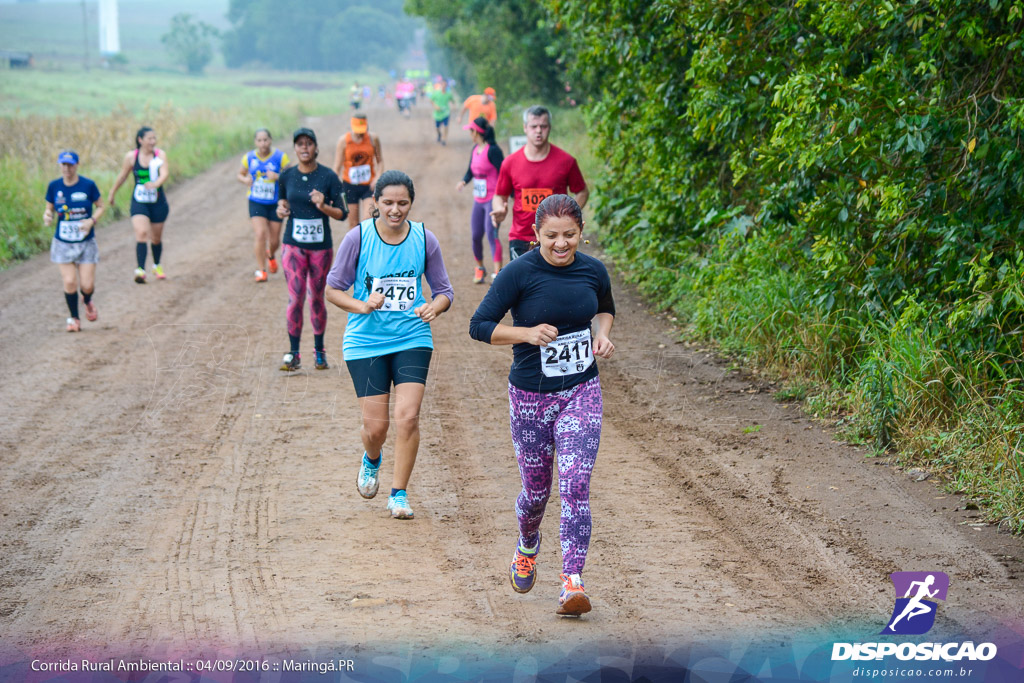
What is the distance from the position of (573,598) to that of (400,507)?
6.09 ft

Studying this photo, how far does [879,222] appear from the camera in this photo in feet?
26.4

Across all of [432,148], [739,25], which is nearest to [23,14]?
[432,148]

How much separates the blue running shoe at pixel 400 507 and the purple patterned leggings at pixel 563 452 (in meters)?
1.38

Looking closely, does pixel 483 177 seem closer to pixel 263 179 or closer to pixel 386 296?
pixel 263 179

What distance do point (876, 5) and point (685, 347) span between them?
4.06 meters

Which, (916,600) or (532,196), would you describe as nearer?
(916,600)

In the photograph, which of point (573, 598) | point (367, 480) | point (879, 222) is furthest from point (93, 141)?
point (573, 598)

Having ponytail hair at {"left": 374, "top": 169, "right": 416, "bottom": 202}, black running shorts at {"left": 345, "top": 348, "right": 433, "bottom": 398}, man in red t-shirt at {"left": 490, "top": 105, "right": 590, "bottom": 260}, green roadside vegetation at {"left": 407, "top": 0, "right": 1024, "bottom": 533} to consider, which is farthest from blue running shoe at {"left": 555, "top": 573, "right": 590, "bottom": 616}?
man in red t-shirt at {"left": 490, "top": 105, "right": 590, "bottom": 260}

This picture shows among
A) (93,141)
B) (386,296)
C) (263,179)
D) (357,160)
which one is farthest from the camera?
(93,141)

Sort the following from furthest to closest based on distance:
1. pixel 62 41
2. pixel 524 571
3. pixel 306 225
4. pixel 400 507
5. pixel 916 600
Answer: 1. pixel 62 41
2. pixel 306 225
3. pixel 400 507
4. pixel 524 571
5. pixel 916 600

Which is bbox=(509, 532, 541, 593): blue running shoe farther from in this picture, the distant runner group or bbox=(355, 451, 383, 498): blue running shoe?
bbox=(355, 451, 383, 498): blue running shoe

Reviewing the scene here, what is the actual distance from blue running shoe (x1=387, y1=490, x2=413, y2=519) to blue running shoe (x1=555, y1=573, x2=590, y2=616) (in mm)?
1724

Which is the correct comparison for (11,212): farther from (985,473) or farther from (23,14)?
(23,14)

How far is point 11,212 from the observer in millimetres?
17438
